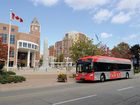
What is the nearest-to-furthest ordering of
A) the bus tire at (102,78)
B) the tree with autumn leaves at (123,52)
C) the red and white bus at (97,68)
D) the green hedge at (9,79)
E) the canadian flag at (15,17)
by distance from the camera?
the green hedge at (9,79) → the red and white bus at (97,68) → the bus tire at (102,78) → the canadian flag at (15,17) → the tree with autumn leaves at (123,52)

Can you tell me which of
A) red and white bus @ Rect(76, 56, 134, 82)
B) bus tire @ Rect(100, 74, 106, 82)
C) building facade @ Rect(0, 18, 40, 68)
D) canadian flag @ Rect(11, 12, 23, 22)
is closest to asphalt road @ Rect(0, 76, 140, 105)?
red and white bus @ Rect(76, 56, 134, 82)

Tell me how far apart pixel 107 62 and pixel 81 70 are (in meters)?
3.91

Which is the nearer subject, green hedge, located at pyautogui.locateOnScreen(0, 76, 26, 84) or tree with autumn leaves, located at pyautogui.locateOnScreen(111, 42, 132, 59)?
green hedge, located at pyautogui.locateOnScreen(0, 76, 26, 84)

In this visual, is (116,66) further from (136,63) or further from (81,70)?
(136,63)

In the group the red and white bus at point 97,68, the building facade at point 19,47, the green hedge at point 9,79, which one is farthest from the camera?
the building facade at point 19,47

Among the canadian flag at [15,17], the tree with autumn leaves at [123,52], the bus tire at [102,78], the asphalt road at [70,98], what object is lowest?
the asphalt road at [70,98]

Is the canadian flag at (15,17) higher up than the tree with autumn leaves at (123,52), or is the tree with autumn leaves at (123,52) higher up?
the canadian flag at (15,17)

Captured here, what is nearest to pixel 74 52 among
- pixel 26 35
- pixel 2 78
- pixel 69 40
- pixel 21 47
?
pixel 2 78

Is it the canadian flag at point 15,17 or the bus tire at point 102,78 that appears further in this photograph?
the canadian flag at point 15,17

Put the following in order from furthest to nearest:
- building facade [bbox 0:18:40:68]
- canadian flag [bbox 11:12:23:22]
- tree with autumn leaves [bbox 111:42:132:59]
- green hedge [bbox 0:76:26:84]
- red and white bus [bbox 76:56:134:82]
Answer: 1. building facade [bbox 0:18:40:68]
2. tree with autumn leaves [bbox 111:42:132:59]
3. canadian flag [bbox 11:12:23:22]
4. red and white bus [bbox 76:56:134:82]
5. green hedge [bbox 0:76:26:84]

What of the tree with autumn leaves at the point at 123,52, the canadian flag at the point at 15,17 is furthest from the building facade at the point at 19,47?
the canadian flag at the point at 15,17

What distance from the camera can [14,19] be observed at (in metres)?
36.3

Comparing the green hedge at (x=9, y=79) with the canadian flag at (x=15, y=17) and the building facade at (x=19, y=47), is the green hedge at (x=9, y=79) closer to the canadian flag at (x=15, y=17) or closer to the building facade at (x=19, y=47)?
the canadian flag at (x=15, y=17)

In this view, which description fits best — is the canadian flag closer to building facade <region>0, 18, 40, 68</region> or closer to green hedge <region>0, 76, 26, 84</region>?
green hedge <region>0, 76, 26, 84</region>
